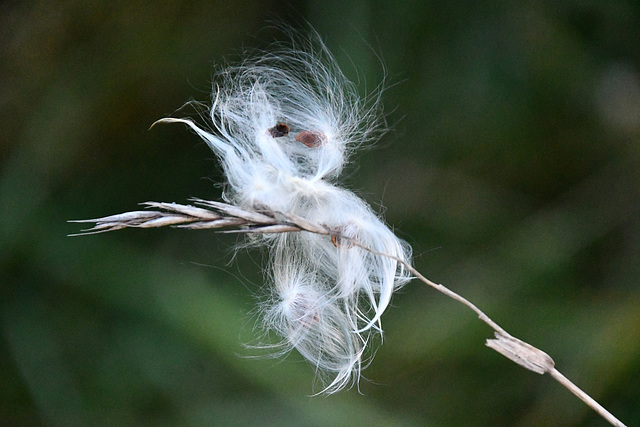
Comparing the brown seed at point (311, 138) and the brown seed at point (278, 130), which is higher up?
the brown seed at point (311, 138)

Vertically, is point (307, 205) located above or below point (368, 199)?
below

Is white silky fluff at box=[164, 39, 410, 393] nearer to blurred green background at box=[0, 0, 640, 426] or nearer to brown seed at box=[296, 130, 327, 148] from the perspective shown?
brown seed at box=[296, 130, 327, 148]

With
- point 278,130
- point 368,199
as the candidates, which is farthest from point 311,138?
point 368,199

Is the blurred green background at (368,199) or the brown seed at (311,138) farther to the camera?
the blurred green background at (368,199)

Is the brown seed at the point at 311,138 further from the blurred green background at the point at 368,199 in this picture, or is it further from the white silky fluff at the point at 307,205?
the blurred green background at the point at 368,199

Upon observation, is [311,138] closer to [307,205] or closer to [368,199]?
[307,205]

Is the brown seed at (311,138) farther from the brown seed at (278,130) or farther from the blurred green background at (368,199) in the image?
the blurred green background at (368,199)

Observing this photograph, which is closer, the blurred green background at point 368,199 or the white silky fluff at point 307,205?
the white silky fluff at point 307,205

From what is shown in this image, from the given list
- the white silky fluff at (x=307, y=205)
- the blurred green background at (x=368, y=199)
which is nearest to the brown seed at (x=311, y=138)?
the white silky fluff at (x=307, y=205)
